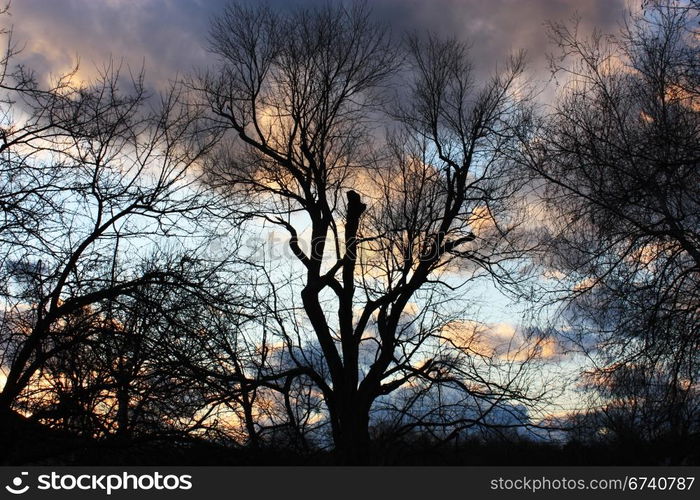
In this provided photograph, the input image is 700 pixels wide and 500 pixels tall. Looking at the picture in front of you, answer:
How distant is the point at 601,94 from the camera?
430 inches

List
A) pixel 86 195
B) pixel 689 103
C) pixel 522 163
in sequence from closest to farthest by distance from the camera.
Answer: pixel 86 195 → pixel 689 103 → pixel 522 163

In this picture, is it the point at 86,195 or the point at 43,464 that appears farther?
the point at 86,195

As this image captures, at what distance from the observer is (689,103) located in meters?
9.29

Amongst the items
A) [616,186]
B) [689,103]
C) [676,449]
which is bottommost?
[676,449]

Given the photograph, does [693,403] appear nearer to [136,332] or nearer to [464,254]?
[464,254]

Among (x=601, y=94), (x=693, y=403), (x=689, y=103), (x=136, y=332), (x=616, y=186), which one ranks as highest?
(x=601, y=94)

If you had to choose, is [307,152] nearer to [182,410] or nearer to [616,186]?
[616,186]

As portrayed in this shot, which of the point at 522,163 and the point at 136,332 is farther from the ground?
the point at 522,163

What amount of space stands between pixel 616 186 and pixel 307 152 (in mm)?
7419
